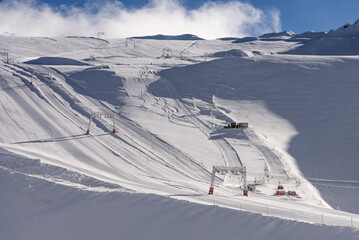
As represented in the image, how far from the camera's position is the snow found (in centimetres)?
2669

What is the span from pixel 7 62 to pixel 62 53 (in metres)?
23.2

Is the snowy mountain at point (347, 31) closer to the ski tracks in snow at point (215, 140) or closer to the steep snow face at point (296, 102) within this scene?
the steep snow face at point (296, 102)

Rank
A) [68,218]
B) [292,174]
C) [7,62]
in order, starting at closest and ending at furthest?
[68,218] < [292,174] < [7,62]

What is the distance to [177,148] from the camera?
4312cm

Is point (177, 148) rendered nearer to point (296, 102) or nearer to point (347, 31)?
point (296, 102)

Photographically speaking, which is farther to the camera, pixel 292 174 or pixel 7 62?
pixel 7 62

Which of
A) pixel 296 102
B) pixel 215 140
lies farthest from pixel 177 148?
pixel 296 102

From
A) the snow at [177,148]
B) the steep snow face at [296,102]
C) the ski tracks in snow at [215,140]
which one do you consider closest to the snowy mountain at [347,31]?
the snow at [177,148]

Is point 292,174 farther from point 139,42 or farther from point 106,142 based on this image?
point 139,42

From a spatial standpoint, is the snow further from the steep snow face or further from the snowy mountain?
the snowy mountain

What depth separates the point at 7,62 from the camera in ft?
251

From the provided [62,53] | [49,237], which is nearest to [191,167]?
[49,237]

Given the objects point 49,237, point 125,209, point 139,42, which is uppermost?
point 139,42

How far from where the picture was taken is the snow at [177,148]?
87.6 ft
